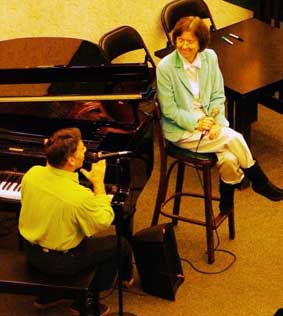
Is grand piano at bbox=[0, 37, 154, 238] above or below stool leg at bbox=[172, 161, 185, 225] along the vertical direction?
above

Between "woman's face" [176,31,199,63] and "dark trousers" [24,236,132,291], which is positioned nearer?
"dark trousers" [24,236,132,291]

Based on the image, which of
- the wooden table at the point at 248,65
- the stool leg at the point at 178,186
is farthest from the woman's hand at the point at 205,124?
the wooden table at the point at 248,65

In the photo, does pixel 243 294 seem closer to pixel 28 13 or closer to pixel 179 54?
pixel 179 54

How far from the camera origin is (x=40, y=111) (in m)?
3.67

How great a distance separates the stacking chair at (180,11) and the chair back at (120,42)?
29cm

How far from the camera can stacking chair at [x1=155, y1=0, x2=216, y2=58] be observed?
518 centimetres

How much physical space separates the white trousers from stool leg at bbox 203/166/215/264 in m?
0.09

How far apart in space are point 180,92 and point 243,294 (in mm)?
1095

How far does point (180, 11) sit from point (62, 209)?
267cm

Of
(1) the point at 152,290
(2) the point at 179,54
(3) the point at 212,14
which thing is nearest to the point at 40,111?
(2) the point at 179,54

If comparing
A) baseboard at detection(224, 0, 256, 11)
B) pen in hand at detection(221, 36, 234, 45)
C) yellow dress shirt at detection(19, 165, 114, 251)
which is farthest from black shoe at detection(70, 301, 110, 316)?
baseboard at detection(224, 0, 256, 11)

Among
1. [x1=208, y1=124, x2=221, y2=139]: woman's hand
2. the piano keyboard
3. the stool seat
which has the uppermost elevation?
the piano keyboard

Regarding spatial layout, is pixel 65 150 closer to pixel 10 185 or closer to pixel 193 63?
pixel 10 185

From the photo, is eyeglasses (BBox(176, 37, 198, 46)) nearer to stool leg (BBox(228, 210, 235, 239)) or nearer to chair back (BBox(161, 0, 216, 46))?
stool leg (BBox(228, 210, 235, 239))
